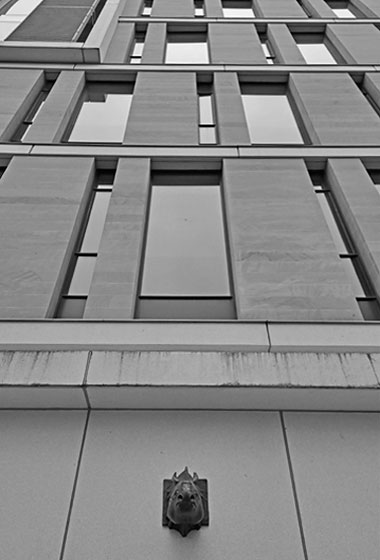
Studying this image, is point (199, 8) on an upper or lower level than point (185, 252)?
upper

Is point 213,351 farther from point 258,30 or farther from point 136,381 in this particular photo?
point 258,30

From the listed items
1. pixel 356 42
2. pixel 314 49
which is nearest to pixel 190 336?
pixel 314 49

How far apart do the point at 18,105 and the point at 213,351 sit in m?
8.89

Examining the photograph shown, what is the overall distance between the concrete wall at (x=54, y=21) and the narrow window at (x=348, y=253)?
1034 centimetres

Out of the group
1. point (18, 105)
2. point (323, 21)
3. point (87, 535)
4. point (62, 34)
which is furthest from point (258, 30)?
point (87, 535)

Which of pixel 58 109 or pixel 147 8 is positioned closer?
pixel 58 109

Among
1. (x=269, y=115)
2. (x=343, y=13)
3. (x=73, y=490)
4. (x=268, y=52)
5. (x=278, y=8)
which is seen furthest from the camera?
(x=343, y=13)

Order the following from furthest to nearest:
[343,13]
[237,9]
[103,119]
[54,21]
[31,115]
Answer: [343,13] < [237,9] < [54,21] < [103,119] < [31,115]

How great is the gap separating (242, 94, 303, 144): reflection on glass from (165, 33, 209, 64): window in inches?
109

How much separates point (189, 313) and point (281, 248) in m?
1.98

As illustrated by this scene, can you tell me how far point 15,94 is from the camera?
438 inches

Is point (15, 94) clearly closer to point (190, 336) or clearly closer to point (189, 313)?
point (189, 313)

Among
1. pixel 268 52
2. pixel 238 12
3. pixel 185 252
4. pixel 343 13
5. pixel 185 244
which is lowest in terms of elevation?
pixel 185 252

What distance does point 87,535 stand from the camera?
448cm
